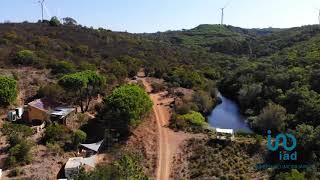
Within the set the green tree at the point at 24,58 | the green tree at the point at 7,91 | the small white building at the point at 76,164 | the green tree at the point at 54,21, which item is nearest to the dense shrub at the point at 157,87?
the green tree at the point at 24,58

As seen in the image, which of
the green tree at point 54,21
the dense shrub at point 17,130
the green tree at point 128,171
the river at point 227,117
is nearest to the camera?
the green tree at point 128,171

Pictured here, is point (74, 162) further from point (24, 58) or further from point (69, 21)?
point (69, 21)

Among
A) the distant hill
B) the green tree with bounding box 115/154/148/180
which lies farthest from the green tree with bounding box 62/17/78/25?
the green tree with bounding box 115/154/148/180

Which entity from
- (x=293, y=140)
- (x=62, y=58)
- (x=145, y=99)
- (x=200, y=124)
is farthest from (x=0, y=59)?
(x=293, y=140)

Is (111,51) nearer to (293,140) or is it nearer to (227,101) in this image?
(227,101)

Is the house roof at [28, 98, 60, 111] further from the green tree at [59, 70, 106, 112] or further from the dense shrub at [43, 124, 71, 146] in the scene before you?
the dense shrub at [43, 124, 71, 146]

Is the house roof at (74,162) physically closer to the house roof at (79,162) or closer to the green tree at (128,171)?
the house roof at (79,162)

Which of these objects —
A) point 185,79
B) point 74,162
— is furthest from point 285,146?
point 185,79
